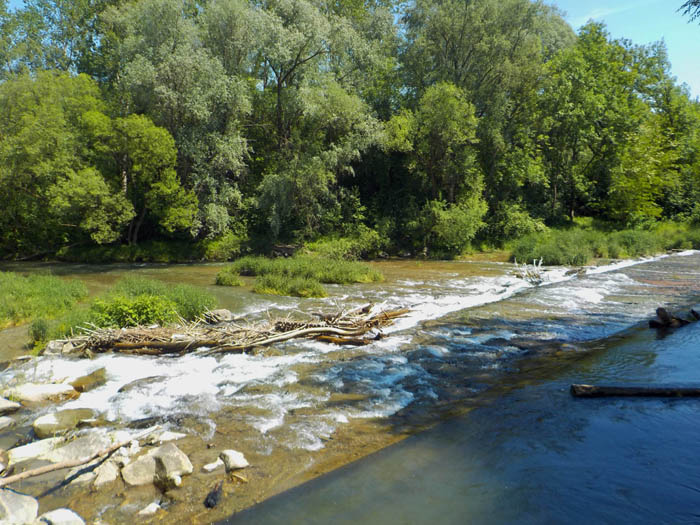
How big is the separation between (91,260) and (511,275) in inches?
998

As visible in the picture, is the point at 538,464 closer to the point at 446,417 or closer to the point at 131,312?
the point at 446,417

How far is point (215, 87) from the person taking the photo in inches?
1121

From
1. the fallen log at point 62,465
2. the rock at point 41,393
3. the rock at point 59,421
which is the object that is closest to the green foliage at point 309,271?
the rock at point 41,393

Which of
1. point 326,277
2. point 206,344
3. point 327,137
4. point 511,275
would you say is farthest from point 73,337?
point 327,137

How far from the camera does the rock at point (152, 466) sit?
16.5 ft

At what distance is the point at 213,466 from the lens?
17.5 feet

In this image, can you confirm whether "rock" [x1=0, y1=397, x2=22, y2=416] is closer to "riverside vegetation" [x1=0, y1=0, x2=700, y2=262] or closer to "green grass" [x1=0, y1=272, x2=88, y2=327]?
"green grass" [x1=0, y1=272, x2=88, y2=327]

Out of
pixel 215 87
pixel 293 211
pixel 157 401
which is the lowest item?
pixel 157 401

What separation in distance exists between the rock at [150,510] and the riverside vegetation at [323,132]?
954 inches

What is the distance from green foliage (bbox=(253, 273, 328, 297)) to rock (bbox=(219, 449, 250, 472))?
37.7 ft

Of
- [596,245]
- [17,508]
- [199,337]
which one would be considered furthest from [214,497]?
[596,245]

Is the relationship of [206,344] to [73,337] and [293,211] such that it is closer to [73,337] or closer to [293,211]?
[73,337]

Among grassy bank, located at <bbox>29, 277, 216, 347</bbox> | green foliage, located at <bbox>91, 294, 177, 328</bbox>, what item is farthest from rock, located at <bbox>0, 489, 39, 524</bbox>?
green foliage, located at <bbox>91, 294, 177, 328</bbox>

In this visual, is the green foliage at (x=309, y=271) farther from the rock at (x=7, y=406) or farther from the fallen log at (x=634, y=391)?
the fallen log at (x=634, y=391)
